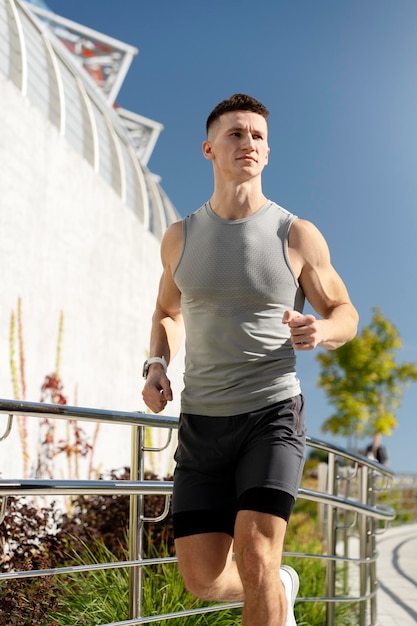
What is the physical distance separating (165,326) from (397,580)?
6136mm

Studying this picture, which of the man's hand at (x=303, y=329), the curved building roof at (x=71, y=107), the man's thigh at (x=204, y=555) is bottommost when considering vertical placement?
the man's thigh at (x=204, y=555)

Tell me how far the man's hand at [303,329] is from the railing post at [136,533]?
1264 millimetres

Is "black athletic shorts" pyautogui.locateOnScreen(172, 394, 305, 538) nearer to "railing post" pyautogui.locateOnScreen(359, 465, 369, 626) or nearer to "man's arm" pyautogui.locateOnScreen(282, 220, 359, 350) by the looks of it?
"man's arm" pyautogui.locateOnScreen(282, 220, 359, 350)

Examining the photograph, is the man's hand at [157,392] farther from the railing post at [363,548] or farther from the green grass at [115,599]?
the railing post at [363,548]

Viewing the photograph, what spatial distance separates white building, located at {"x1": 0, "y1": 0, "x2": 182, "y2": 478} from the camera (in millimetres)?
8977

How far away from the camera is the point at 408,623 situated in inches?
229

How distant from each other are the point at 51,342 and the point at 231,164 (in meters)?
7.36

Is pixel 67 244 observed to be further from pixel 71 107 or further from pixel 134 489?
pixel 134 489

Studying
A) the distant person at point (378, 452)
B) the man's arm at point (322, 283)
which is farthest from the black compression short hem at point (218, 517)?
the distant person at point (378, 452)

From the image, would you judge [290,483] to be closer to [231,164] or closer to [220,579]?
[220,579]

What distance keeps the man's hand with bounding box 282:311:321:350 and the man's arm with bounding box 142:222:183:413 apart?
0.56 meters

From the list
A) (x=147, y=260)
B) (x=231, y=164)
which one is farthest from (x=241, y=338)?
(x=147, y=260)

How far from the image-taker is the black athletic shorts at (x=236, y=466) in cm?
246

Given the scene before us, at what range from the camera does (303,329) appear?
7.88 ft
